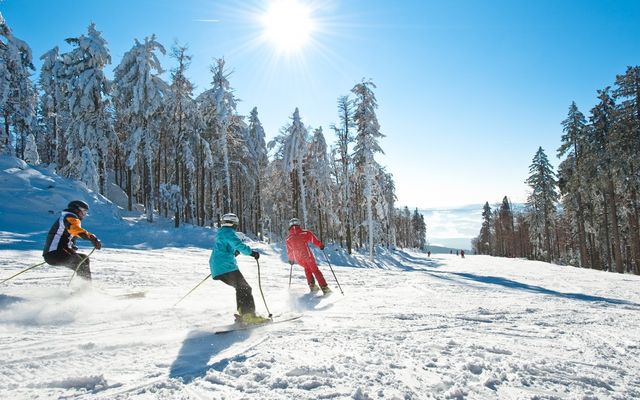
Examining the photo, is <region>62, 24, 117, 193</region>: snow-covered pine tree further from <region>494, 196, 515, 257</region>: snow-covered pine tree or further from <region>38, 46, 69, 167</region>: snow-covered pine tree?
<region>494, 196, 515, 257</region>: snow-covered pine tree

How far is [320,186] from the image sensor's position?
116 feet

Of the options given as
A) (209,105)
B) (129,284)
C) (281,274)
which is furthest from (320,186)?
(129,284)

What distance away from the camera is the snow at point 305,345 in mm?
3469

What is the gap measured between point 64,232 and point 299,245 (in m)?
5.26

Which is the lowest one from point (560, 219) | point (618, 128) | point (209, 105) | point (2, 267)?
point (2, 267)

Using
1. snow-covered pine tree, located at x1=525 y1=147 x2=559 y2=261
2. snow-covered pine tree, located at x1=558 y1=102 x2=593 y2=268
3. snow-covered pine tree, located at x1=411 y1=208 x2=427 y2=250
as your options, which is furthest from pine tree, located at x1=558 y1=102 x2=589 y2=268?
snow-covered pine tree, located at x1=411 y1=208 x2=427 y2=250

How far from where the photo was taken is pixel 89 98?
27812 millimetres

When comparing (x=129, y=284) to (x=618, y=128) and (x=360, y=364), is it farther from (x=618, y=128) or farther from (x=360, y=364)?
(x=618, y=128)

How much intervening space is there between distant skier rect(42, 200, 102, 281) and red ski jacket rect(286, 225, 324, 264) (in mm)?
4525

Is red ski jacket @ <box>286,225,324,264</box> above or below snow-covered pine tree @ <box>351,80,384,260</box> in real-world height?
below

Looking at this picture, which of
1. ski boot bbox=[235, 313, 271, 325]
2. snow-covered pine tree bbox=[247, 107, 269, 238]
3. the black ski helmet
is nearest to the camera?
ski boot bbox=[235, 313, 271, 325]

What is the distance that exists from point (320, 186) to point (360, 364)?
1241 inches

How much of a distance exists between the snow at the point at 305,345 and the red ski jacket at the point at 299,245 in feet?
3.23

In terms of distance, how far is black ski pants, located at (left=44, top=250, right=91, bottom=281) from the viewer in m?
7.32
